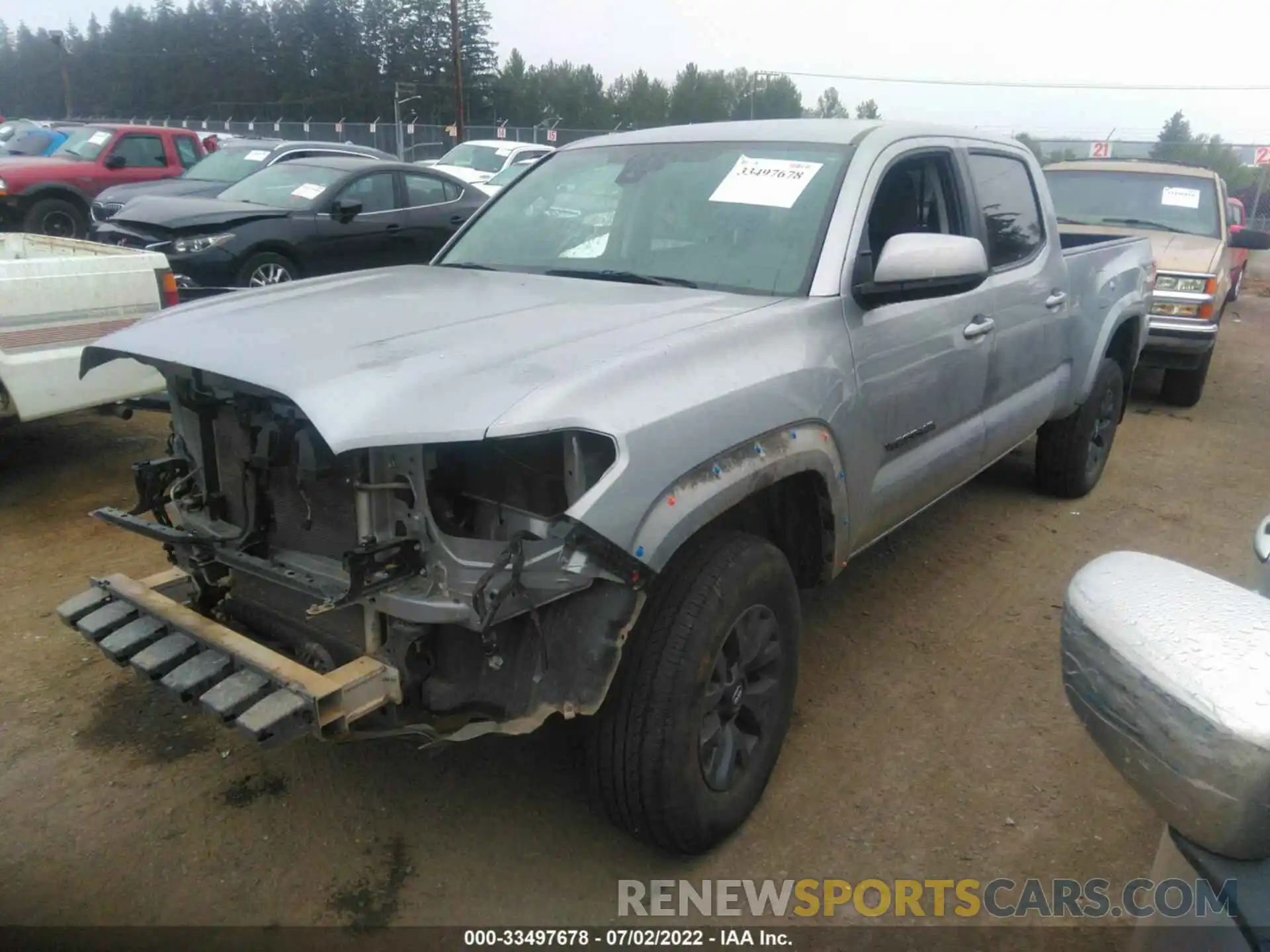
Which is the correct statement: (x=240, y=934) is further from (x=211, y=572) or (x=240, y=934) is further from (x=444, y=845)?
(x=211, y=572)

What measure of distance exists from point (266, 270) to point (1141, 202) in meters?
7.78

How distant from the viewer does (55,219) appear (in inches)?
496

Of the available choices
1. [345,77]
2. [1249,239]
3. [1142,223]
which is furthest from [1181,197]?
[345,77]

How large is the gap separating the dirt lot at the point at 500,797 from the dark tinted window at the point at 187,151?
1106 cm

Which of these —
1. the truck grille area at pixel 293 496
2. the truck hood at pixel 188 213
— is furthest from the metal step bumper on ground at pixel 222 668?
the truck hood at pixel 188 213

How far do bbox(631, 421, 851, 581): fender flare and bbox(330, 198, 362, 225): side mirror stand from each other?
6.94 meters

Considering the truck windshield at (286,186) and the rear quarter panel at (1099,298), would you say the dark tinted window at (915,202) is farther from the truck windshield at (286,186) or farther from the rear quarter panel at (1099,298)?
the truck windshield at (286,186)

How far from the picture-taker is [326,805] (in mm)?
2834

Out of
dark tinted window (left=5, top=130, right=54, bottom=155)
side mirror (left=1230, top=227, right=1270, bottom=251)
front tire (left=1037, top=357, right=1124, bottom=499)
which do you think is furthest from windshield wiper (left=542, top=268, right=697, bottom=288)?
dark tinted window (left=5, top=130, right=54, bottom=155)

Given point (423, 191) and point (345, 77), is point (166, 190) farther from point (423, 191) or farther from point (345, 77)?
point (345, 77)

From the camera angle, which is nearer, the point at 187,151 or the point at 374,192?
the point at 374,192

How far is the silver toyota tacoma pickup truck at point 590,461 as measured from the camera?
214 centimetres

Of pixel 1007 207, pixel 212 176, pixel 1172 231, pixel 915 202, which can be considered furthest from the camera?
pixel 212 176

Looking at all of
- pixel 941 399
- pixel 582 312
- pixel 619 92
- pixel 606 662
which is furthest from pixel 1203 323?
pixel 619 92
